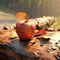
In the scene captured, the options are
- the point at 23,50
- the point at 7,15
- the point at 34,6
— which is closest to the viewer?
the point at 23,50

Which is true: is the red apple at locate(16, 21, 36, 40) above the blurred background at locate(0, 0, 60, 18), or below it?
below

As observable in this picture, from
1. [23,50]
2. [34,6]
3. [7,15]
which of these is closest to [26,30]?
[23,50]

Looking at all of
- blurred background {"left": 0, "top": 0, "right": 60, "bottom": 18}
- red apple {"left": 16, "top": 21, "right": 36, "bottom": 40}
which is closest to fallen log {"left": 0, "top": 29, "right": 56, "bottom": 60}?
red apple {"left": 16, "top": 21, "right": 36, "bottom": 40}

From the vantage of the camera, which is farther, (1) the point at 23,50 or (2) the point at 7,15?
(2) the point at 7,15

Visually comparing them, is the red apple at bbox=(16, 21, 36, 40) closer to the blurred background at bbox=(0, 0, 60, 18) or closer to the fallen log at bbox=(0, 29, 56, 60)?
the fallen log at bbox=(0, 29, 56, 60)

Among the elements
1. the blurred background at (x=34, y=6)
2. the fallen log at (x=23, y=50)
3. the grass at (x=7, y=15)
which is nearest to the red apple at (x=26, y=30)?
the fallen log at (x=23, y=50)

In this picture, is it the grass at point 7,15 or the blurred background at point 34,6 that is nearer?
the grass at point 7,15

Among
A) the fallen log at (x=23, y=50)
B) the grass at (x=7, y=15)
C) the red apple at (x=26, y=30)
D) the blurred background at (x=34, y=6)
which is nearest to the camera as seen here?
the fallen log at (x=23, y=50)

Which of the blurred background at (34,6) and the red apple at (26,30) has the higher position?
the blurred background at (34,6)

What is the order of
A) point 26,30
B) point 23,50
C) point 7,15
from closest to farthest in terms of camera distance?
point 23,50
point 26,30
point 7,15

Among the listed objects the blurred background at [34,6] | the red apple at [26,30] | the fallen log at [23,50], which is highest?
the blurred background at [34,6]

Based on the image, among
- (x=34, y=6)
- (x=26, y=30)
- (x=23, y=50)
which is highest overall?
(x=34, y=6)

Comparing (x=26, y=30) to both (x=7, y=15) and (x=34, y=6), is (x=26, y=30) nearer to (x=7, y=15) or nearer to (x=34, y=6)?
(x=7, y=15)

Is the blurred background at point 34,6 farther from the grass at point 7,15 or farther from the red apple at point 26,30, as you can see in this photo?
the red apple at point 26,30
